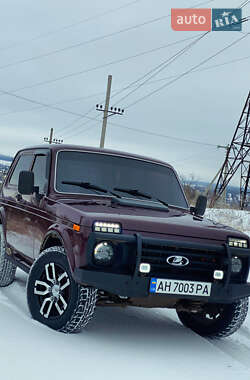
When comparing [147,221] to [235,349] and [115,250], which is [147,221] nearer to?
[115,250]

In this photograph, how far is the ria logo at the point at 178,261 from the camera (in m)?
4.12

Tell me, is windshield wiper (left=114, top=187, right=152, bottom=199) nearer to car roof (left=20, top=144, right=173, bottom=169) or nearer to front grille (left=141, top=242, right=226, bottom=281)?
car roof (left=20, top=144, right=173, bottom=169)

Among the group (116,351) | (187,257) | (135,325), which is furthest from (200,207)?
(116,351)

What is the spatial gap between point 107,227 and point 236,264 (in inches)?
50.7

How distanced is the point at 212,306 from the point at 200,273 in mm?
689

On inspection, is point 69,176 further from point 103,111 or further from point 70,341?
point 103,111

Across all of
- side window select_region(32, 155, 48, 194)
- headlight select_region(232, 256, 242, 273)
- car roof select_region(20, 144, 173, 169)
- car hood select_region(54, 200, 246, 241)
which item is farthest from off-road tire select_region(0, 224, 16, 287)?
headlight select_region(232, 256, 242, 273)

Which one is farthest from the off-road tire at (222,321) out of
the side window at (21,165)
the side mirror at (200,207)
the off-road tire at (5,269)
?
the side window at (21,165)

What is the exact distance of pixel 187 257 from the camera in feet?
13.7

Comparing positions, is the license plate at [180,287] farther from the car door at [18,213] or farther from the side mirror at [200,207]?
the car door at [18,213]

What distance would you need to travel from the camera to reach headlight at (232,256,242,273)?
4.44 metres

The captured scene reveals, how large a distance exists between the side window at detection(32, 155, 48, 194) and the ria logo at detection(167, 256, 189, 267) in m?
1.74

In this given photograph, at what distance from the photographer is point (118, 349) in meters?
4.07

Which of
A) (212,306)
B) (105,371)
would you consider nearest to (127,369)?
(105,371)
